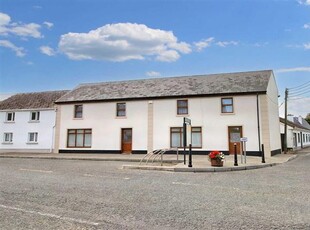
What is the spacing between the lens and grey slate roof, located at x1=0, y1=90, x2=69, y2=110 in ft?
100

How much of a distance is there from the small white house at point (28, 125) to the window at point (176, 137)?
41.2 ft

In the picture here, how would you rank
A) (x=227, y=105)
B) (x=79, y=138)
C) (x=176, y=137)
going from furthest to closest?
(x=79, y=138) → (x=176, y=137) → (x=227, y=105)

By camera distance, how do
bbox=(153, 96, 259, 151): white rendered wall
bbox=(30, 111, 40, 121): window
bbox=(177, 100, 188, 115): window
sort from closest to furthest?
bbox=(153, 96, 259, 151): white rendered wall < bbox=(177, 100, 188, 115): window < bbox=(30, 111, 40, 121): window

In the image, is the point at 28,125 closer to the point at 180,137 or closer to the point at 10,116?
the point at 10,116

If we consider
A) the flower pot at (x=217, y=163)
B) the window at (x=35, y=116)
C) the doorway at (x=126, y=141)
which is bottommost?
the flower pot at (x=217, y=163)

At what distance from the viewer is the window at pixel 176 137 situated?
24578 mm

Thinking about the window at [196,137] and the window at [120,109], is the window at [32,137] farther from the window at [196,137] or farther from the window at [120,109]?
the window at [196,137]

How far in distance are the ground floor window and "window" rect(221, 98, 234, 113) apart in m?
2.78

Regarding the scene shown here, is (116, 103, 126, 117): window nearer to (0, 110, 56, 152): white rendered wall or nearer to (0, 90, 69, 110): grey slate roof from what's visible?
(0, 110, 56, 152): white rendered wall

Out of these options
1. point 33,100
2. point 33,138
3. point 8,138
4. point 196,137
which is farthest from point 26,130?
point 196,137

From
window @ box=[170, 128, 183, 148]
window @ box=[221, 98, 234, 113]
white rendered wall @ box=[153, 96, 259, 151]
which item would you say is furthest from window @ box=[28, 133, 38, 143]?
window @ box=[221, 98, 234, 113]

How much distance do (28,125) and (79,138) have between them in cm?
678

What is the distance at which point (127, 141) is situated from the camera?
26188mm

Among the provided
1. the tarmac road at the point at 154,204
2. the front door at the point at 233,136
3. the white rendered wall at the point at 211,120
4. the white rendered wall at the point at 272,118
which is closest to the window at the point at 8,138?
the white rendered wall at the point at 211,120
